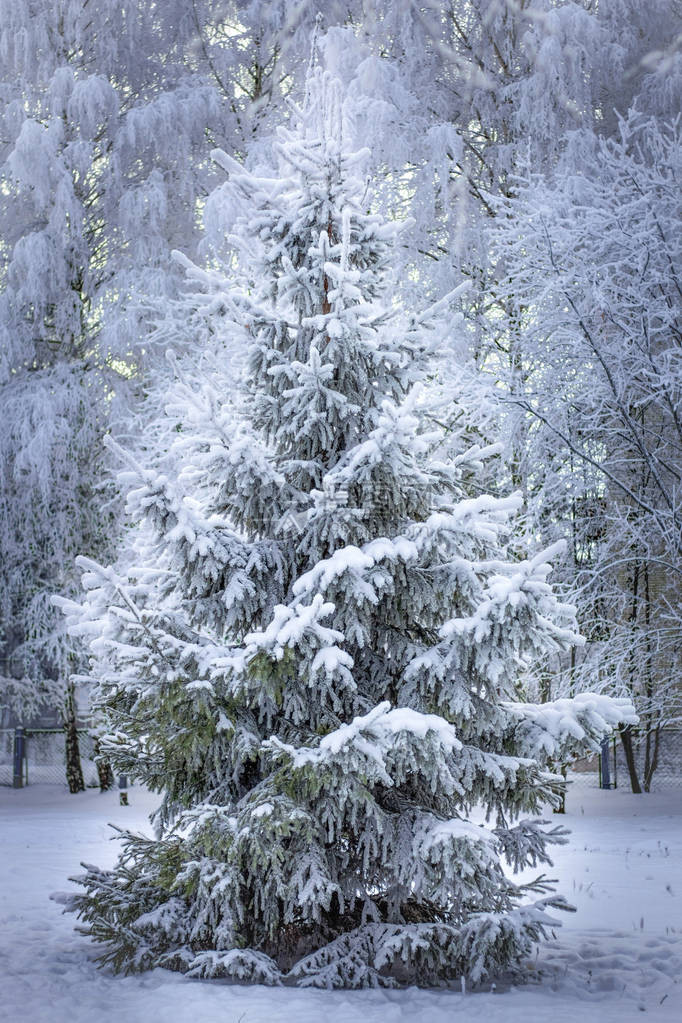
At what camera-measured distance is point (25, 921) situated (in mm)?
6598

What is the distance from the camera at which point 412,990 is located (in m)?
4.96

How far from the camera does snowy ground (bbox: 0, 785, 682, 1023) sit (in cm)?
454

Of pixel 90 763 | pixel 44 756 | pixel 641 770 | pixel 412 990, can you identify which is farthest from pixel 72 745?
pixel 412 990

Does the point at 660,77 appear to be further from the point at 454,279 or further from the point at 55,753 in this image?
the point at 55,753

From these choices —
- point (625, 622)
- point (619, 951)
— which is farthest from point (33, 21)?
point (619, 951)

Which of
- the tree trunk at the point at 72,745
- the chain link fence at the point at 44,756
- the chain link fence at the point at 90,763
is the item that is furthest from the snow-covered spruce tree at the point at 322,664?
the chain link fence at the point at 44,756

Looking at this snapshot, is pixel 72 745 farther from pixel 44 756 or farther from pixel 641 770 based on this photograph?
pixel 641 770

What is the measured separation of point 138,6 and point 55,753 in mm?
12618

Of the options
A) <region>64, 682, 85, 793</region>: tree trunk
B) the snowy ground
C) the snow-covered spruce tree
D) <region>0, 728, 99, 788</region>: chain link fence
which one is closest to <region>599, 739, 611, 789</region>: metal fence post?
the snowy ground

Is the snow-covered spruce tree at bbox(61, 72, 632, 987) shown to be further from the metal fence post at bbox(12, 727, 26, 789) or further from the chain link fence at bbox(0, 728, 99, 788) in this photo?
the chain link fence at bbox(0, 728, 99, 788)

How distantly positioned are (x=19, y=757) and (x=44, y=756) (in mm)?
2468

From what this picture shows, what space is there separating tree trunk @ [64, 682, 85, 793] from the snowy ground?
15.9 ft

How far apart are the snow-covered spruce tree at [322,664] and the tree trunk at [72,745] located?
9034 millimetres

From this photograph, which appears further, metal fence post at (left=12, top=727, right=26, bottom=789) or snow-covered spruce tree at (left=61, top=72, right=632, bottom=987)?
metal fence post at (left=12, top=727, right=26, bottom=789)
